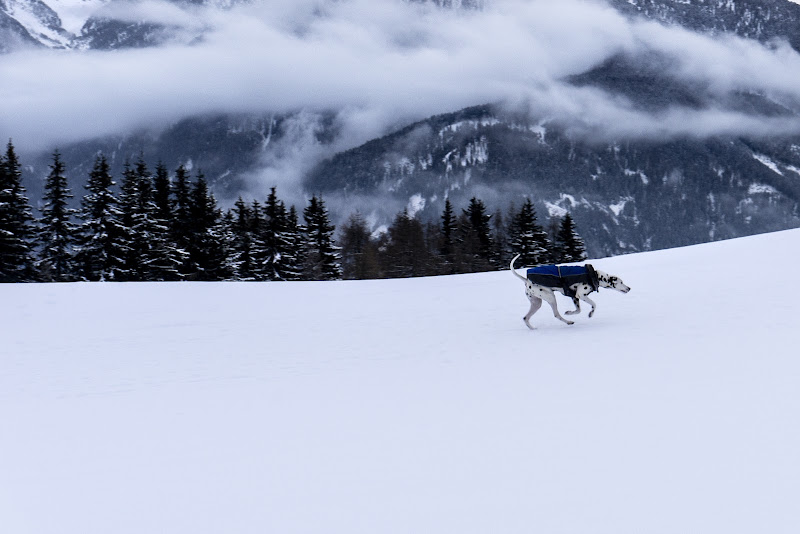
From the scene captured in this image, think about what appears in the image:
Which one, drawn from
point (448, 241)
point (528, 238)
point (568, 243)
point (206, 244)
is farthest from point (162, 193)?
point (568, 243)

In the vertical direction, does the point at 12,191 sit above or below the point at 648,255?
above

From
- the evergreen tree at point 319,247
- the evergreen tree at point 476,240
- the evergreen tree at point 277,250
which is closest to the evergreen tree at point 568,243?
the evergreen tree at point 476,240

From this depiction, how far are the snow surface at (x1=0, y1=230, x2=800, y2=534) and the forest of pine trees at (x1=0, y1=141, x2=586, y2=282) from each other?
3458cm

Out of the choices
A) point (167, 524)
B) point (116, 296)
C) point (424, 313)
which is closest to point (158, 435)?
point (167, 524)

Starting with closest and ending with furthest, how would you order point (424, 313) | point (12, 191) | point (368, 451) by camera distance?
1. point (368, 451)
2. point (424, 313)
3. point (12, 191)

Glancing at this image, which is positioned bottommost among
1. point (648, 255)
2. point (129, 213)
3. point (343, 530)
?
point (343, 530)

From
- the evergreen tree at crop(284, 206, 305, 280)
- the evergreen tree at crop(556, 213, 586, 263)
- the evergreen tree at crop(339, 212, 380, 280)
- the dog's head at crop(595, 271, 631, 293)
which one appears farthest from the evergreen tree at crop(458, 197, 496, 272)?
the dog's head at crop(595, 271, 631, 293)

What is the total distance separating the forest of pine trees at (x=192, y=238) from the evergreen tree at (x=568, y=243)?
0.11m

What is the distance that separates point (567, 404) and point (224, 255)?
158ft

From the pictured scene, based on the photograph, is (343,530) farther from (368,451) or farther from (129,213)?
(129,213)

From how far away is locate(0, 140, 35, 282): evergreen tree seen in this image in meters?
42.3

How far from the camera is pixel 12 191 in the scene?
4266cm

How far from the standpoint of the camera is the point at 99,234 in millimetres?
45469

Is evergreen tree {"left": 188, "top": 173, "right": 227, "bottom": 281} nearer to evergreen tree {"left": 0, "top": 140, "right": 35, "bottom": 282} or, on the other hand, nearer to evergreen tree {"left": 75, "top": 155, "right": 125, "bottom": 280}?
evergreen tree {"left": 75, "top": 155, "right": 125, "bottom": 280}
